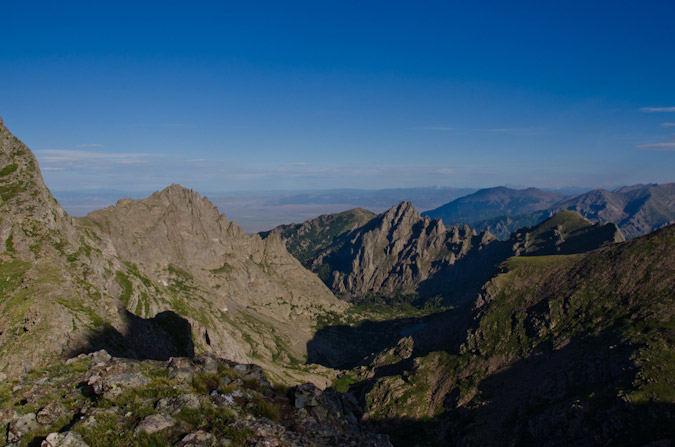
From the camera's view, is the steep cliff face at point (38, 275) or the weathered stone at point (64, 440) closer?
the weathered stone at point (64, 440)

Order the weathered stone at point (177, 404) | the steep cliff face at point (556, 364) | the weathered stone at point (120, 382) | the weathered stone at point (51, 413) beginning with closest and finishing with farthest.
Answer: the weathered stone at point (51, 413)
the weathered stone at point (177, 404)
the weathered stone at point (120, 382)
the steep cliff face at point (556, 364)

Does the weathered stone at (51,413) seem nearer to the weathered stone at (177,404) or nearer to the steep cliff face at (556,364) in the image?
the weathered stone at (177,404)

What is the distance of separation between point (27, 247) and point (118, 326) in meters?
29.4

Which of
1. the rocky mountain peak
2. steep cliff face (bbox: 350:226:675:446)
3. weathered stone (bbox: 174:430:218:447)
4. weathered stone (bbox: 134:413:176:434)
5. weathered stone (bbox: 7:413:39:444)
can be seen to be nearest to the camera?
weathered stone (bbox: 174:430:218:447)

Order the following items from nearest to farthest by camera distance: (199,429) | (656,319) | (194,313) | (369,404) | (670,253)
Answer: (199,429), (656,319), (670,253), (369,404), (194,313)

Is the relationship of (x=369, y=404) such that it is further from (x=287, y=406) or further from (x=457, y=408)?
(x=287, y=406)

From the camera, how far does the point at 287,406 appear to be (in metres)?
27.6

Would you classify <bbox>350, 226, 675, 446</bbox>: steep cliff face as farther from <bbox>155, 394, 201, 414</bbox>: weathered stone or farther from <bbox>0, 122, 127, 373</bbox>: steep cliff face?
<bbox>0, 122, 127, 373</bbox>: steep cliff face

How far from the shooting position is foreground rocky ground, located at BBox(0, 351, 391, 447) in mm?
20391

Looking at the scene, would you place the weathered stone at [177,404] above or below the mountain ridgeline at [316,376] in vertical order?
above

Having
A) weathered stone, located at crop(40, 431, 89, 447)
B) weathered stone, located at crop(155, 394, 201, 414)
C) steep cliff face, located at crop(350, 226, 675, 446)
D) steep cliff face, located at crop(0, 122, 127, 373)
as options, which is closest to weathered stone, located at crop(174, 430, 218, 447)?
weathered stone, located at crop(155, 394, 201, 414)

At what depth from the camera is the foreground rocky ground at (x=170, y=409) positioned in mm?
20391

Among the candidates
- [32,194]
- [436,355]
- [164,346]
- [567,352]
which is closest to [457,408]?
[436,355]

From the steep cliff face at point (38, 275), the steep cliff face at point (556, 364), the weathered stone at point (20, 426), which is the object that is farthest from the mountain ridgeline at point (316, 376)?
the steep cliff face at point (556, 364)
